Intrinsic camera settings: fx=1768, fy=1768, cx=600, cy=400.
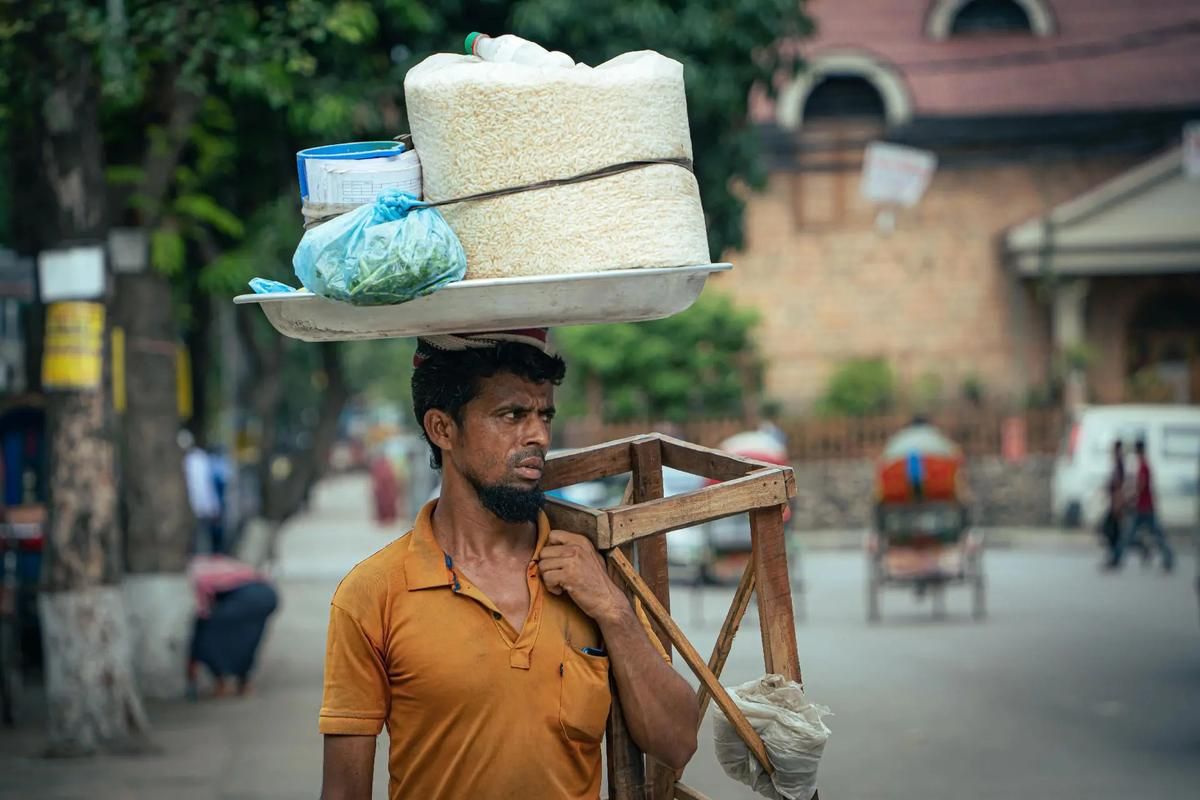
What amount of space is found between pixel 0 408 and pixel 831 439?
18.5 metres

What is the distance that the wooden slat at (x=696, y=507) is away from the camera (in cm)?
351

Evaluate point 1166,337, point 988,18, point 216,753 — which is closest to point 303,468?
point 216,753

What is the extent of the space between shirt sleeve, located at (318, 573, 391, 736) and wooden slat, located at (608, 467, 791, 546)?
51 cm

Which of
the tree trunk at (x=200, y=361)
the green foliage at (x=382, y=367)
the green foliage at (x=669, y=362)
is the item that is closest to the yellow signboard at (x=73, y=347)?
the tree trunk at (x=200, y=361)

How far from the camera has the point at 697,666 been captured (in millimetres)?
3594

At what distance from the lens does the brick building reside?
3375 cm

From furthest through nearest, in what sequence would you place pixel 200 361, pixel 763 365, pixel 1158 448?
1. pixel 763 365
2. pixel 1158 448
3. pixel 200 361

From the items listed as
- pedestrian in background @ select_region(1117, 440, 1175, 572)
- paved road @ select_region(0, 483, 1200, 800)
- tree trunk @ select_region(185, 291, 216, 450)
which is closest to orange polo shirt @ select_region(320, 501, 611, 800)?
paved road @ select_region(0, 483, 1200, 800)

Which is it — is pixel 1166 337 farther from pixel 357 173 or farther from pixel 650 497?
pixel 357 173

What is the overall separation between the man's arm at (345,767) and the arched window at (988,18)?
3254 cm

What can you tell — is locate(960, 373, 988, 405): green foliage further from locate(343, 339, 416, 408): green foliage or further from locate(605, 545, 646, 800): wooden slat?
locate(605, 545, 646, 800): wooden slat

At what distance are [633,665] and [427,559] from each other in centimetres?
46

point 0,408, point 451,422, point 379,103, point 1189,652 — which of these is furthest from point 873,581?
point 451,422

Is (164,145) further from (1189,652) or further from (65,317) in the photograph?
(1189,652)
